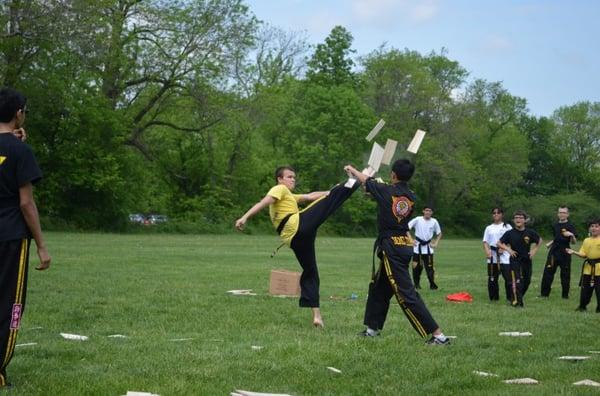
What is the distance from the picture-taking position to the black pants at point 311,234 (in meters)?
11.0

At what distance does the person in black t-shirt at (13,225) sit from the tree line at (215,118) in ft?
129

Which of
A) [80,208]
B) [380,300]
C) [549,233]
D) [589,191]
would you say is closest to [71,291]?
[380,300]

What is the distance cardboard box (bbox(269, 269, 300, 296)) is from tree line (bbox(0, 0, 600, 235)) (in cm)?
3244

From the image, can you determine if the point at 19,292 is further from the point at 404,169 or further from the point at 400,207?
the point at 404,169

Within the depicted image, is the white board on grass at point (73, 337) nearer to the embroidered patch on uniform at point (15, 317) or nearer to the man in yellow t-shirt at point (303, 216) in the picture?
the man in yellow t-shirt at point (303, 216)

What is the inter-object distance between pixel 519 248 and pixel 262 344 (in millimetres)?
8994

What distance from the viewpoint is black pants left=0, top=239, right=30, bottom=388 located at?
6.74 metres

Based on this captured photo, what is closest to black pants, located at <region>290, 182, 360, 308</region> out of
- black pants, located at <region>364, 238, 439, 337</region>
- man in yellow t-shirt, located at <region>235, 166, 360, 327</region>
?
man in yellow t-shirt, located at <region>235, 166, 360, 327</region>

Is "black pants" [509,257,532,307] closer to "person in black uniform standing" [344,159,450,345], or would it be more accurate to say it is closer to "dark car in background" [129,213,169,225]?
"person in black uniform standing" [344,159,450,345]

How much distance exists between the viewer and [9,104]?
22.7ft

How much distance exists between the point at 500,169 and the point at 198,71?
144ft

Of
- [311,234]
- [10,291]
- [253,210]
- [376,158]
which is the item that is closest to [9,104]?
[10,291]

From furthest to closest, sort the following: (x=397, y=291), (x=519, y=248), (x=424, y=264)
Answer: (x=424, y=264) → (x=519, y=248) → (x=397, y=291)

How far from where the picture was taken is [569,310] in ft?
51.5
